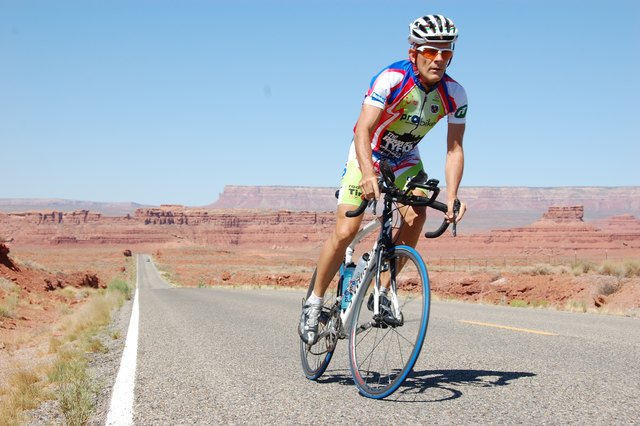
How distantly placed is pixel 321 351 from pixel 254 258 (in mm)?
104047

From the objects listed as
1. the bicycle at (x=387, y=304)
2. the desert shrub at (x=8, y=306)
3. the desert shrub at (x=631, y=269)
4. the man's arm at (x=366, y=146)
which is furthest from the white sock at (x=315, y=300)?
the desert shrub at (x=631, y=269)

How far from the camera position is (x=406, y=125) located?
4.28 metres

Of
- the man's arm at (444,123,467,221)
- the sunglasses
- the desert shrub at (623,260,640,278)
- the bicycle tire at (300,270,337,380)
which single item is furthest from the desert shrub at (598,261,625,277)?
the sunglasses

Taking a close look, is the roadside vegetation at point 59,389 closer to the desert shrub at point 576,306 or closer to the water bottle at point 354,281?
the water bottle at point 354,281

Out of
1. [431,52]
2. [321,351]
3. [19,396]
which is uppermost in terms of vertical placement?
[431,52]

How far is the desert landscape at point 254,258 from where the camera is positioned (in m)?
17.6

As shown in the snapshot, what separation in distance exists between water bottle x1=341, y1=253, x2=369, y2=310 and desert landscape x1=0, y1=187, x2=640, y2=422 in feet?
13.4

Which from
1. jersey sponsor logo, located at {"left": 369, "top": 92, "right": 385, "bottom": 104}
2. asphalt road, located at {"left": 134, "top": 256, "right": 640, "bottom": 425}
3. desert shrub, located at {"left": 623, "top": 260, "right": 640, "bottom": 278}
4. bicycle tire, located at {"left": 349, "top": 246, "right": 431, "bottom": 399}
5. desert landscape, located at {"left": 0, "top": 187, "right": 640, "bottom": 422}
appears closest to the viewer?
asphalt road, located at {"left": 134, "top": 256, "right": 640, "bottom": 425}

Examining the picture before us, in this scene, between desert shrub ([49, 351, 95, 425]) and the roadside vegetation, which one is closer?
desert shrub ([49, 351, 95, 425])

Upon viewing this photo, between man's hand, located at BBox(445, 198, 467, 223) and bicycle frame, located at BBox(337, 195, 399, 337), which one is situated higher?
man's hand, located at BBox(445, 198, 467, 223)

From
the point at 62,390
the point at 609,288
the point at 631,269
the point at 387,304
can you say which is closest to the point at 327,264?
the point at 387,304

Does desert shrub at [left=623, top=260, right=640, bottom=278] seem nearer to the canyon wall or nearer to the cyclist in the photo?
the cyclist

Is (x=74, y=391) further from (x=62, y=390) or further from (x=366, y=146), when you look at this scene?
(x=366, y=146)

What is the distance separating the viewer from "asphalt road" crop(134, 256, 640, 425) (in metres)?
3.52
